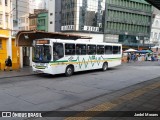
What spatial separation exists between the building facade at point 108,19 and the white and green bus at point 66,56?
1117 inches

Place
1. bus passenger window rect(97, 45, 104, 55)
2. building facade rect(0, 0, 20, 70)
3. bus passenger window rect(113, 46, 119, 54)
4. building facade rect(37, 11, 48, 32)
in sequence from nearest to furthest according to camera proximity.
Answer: bus passenger window rect(97, 45, 104, 55) → building facade rect(0, 0, 20, 70) → bus passenger window rect(113, 46, 119, 54) → building facade rect(37, 11, 48, 32)

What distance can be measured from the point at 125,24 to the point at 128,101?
50121mm

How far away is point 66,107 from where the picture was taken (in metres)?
8.13

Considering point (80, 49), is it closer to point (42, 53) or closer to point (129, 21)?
point (42, 53)

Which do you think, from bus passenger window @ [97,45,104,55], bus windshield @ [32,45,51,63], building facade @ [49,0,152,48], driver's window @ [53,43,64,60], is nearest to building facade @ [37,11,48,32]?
building facade @ [49,0,152,48]

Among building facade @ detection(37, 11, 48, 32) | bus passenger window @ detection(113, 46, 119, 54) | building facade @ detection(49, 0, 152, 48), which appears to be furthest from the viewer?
building facade @ detection(37, 11, 48, 32)

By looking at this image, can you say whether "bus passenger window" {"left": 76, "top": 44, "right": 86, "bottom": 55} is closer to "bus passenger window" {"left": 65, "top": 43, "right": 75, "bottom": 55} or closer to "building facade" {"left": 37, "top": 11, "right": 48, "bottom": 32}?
"bus passenger window" {"left": 65, "top": 43, "right": 75, "bottom": 55}

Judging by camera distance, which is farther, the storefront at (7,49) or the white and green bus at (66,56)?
the storefront at (7,49)

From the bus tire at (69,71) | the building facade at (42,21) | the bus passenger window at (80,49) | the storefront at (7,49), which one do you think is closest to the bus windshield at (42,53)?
the bus tire at (69,71)

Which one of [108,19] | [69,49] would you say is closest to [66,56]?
[69,49]

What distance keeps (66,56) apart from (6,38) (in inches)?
312

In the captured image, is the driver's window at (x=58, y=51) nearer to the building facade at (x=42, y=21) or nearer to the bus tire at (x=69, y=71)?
the bus tire at (x=69, y=71)

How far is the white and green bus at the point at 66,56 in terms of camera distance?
50.1ft

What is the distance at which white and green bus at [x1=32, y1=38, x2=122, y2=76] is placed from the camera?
15266 millimetres
